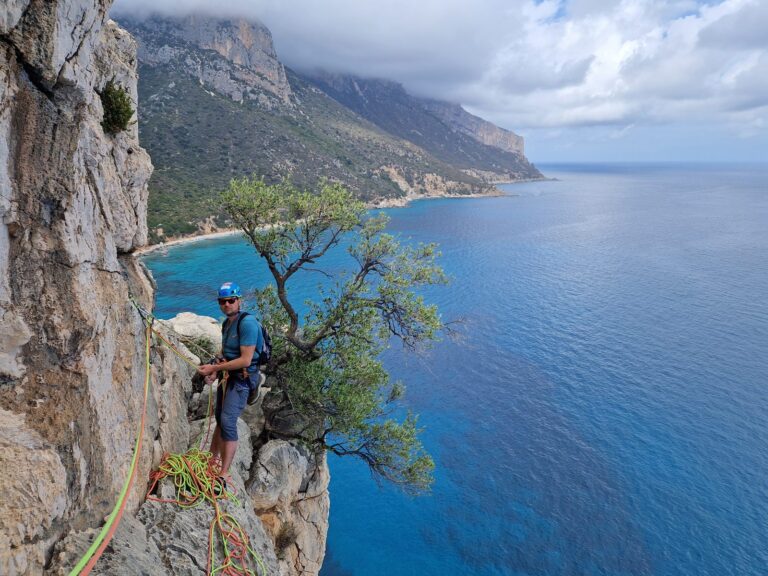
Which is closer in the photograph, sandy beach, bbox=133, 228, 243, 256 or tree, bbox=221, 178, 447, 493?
tree, bbox=221, 178, 447, 493

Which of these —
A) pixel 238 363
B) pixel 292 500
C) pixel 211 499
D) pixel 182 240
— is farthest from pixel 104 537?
pixel 182 240

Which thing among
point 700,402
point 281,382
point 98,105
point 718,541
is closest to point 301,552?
point 281,382

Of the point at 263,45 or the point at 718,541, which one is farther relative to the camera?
the point at 263,45

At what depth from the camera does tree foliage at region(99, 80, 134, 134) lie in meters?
9.70

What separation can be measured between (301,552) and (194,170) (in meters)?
109

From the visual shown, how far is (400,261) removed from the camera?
17141mm

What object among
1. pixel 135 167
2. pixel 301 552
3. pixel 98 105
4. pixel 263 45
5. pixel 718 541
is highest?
pixel 263 45

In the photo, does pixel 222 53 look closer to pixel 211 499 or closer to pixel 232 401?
pixel 232 401

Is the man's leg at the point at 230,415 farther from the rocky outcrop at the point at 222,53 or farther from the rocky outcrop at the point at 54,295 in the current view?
the rocky outcrop at the point at 222,53

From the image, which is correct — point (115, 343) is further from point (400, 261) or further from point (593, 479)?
point (593, 479)

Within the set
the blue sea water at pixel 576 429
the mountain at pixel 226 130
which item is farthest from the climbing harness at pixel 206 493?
the mountain at pixel 226 130

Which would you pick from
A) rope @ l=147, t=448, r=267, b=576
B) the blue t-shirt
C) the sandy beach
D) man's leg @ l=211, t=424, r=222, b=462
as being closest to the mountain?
the sandy beach

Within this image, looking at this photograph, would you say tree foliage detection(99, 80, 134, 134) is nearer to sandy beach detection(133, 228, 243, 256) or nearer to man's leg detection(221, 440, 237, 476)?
man's leg detection(221, 440, 237, 476)

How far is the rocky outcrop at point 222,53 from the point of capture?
470ft
